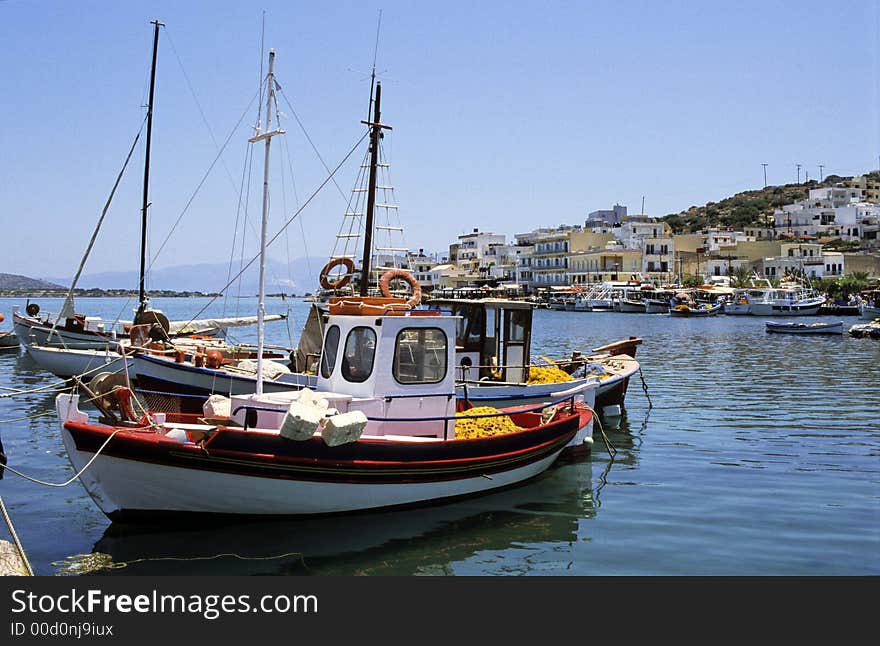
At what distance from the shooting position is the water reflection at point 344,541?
941 cm

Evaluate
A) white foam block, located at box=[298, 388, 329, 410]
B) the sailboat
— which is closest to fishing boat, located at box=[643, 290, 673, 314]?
the sailboat

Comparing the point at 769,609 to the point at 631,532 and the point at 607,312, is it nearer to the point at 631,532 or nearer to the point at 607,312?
the point at 631,532

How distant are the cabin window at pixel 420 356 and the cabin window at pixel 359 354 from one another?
0.36 meters

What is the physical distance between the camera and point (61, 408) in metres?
10.0

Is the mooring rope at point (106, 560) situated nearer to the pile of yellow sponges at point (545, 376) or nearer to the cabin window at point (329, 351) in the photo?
the cabin window at point (329, 351)

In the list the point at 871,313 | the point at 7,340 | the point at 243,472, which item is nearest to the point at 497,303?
the point at 243,472

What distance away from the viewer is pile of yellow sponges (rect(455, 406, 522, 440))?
12555mm

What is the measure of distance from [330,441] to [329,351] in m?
2.44

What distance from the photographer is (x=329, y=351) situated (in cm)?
1205

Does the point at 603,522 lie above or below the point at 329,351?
below

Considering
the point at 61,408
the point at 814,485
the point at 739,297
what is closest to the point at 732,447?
the point at 814,485

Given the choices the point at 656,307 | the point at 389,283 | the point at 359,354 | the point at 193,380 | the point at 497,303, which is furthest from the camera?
the point at 656,307

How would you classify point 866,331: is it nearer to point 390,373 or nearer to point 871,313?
point 871,313

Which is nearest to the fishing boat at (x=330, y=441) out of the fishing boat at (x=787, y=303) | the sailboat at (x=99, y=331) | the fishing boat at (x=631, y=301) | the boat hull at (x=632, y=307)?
the sailboat at (x=99, y=331)
